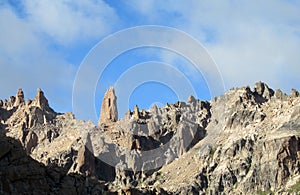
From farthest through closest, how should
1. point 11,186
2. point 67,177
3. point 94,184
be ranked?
point 94,184 → point 67,177 → point 11,186

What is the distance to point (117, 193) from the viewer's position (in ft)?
653

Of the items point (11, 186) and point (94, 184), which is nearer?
point (11, 186)

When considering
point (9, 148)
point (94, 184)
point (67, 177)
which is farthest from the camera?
point (94, 184)

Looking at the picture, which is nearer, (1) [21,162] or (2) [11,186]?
(2) [11,186]

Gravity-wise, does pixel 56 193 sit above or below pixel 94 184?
below

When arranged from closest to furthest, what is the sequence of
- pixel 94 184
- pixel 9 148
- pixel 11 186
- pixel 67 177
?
pixel 11 186
pixel 9 148
pixel 67 177
pixel 94 184

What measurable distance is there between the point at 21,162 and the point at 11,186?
43.5ft

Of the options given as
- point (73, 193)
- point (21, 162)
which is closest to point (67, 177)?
point (73, 193)

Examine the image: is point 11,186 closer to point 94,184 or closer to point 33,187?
point 33,187

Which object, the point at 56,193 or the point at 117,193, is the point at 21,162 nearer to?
the point at 56,193

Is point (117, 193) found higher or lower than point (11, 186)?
higher

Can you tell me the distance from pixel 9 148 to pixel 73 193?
26.0 metres

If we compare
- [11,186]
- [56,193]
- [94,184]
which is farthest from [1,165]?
[94,184]

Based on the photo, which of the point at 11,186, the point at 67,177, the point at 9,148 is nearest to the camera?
the point at 11,186
